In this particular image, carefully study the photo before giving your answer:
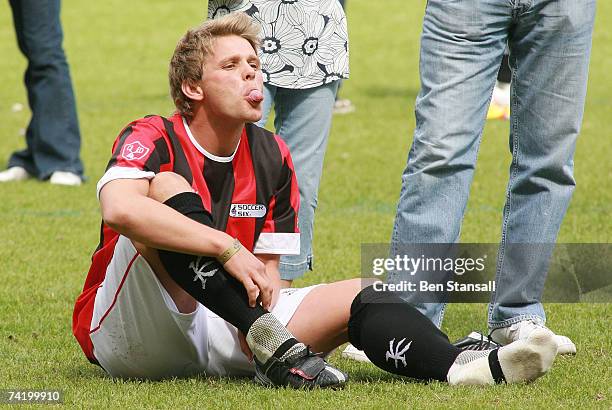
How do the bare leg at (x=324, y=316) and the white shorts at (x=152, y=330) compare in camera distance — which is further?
the bare leg at (x=324, y=316)

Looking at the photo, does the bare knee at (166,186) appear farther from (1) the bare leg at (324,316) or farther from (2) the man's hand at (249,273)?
(1) the bare leg at (324,316)

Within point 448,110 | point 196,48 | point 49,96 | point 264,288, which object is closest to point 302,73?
point 448,110

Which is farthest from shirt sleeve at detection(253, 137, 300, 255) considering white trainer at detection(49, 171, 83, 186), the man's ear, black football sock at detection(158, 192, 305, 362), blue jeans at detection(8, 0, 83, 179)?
blue jeans at detection(8, 0, 83, 179)

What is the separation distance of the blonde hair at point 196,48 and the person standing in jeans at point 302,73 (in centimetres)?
84

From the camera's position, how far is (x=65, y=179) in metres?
8.70

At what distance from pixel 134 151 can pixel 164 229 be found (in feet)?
1.10

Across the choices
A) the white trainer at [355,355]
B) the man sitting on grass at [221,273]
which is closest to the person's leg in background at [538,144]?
the white trainer at [355,355]

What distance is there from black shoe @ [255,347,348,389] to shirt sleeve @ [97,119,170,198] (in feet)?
2.20

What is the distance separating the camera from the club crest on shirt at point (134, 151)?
3.85 metres

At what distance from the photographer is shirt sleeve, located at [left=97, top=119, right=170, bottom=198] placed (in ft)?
12.5

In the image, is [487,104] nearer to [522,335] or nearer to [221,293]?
[522,335]

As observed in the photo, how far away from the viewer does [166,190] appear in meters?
3.79

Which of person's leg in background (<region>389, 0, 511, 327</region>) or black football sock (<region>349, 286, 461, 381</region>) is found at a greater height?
person's leg in background (<region>389, 0, 511, 327</region>)

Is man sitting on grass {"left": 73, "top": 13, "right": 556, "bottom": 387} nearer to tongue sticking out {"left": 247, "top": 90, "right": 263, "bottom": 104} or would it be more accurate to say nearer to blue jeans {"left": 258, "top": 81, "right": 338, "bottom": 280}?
tongue sticking out {"left": 247, "top": 90, "right": 263, "bottom": 104}
